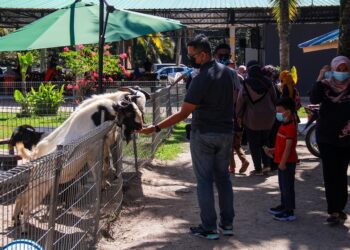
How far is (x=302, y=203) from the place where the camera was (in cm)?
702

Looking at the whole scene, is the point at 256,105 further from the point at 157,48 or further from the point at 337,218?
the point at 157,48

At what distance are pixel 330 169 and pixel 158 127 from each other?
74.0 inches

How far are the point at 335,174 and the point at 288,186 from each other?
52cm

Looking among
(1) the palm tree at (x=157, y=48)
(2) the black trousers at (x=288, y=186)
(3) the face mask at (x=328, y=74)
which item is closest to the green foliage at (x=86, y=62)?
(2) the black trousers at (x=288, y=186)

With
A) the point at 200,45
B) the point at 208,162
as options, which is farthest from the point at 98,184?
the point at 200,45

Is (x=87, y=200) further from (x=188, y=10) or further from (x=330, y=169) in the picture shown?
(x=188, y=10)

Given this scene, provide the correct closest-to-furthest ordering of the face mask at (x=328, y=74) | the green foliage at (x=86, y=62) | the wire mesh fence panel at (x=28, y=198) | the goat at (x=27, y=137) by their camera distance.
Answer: the wire mesh fence panel at (x=28, y=198), the face mask at (x=328, y=74), the goat at (x=27, y=137), the green foliage at (x=86, y=62)

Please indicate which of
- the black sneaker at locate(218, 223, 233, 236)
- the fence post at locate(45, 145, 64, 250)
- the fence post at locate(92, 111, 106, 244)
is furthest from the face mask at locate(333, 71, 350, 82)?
the fence post at locate(45, 145, 64, 250)

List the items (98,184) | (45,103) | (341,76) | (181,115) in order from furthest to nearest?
(45,103), (341,76), (181,115), (98,184)

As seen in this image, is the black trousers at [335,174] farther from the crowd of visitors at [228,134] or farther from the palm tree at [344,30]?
the palm tree at [344,30]

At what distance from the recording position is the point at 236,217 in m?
6.43

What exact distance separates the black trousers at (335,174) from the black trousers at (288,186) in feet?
1.26

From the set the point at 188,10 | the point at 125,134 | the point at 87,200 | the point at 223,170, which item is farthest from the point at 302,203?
the point at 188,10

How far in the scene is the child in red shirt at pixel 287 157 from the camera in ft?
20.2
